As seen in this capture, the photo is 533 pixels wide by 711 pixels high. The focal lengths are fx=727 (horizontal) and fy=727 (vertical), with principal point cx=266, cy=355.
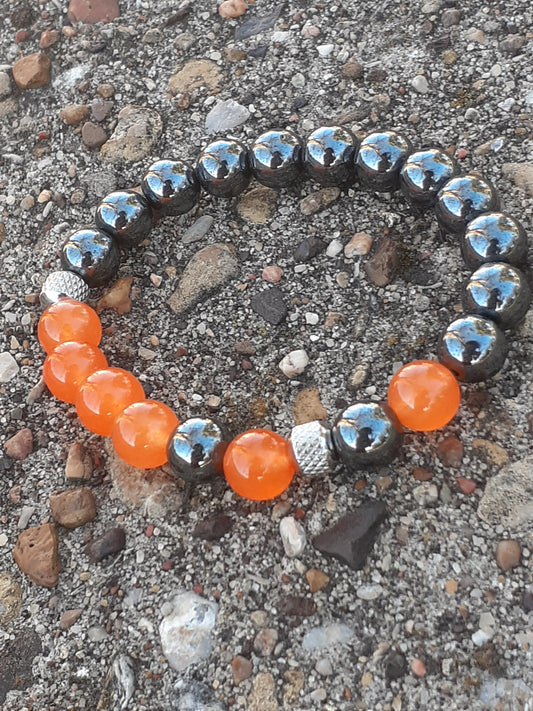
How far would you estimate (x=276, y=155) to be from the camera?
232 centimetres

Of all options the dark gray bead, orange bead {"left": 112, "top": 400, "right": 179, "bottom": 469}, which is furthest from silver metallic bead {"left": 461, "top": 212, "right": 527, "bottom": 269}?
the dark gray bead

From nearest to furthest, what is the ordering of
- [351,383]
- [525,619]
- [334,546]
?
[525,619] → [334,546] → [351,383]

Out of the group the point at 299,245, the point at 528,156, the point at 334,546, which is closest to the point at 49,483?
the point at 334,546

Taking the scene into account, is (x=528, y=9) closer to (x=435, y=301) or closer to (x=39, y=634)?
(x=435, y=301)

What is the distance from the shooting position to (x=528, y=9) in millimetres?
2510

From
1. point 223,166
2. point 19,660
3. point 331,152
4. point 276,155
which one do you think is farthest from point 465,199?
point 19,660

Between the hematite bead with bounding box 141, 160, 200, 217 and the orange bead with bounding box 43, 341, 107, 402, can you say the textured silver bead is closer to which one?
the orange bead with bounding box 43, 341, 107, 402

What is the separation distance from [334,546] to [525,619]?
0.47 metres

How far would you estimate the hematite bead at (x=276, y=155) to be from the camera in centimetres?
232

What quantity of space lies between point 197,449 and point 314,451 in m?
0.31

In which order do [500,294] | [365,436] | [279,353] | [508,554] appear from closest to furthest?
[508,554] < [365,436] < [500,294] < [279,353]

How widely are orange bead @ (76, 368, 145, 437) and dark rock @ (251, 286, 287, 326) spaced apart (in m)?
0.45

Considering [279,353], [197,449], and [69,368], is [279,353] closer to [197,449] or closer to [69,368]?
[197,449]

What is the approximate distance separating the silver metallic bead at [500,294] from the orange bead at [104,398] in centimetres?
100
